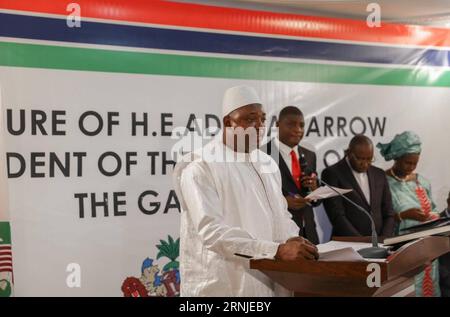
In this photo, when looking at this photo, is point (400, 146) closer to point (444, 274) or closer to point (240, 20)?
point (444, 274)

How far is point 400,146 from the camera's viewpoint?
4.94m

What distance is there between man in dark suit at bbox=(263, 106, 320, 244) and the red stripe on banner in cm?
A: 68

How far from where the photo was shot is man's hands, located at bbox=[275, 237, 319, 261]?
220 centimetres

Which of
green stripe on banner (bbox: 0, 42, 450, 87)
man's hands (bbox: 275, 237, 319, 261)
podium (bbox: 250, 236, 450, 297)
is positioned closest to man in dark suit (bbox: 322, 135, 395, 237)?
green stripe on banner (bbox: 0, 42, 450, 87)

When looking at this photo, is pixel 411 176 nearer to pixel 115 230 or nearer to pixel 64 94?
pixel 115 230

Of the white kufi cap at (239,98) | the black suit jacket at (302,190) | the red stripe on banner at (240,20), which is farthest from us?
the black suit jacket at (302,190)

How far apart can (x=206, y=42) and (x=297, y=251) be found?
2496mm

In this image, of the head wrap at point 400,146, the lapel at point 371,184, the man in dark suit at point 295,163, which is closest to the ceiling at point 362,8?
the man in dark suit at point 295,163

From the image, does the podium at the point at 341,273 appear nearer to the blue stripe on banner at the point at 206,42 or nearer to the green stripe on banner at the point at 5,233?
the green stripe on banner at the point at 5,233

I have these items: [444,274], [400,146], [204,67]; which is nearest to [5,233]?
[204,67]

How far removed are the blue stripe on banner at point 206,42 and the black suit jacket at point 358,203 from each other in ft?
A: 3.04

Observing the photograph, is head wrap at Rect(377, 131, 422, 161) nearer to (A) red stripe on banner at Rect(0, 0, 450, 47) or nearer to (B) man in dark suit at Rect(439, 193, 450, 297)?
(B) man in dark suit at Rect(439, 193, 450, 297)

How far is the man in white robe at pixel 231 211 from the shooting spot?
2.53 meters

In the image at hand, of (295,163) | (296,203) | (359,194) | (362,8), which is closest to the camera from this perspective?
(296,203)
